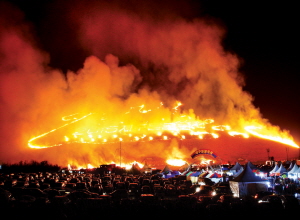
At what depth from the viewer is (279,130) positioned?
65.4m

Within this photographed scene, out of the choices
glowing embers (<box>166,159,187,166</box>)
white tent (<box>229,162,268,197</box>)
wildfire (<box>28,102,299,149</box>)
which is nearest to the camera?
white tent (<box>229,162,268,197</box>)

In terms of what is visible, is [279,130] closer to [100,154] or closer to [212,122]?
[212,122]

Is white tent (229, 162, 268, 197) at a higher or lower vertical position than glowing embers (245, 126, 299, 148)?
lower

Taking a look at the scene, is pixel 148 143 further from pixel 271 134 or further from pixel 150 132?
pixel 271 134

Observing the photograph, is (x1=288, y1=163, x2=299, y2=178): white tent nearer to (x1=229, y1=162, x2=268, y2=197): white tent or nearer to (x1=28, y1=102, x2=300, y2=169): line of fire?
(x1=229, y1=162, x2=268, y2=197): white tent

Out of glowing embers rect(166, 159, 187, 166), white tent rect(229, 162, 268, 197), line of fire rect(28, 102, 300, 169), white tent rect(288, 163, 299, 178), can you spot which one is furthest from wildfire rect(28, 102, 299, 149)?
white tent rect(229, 162, 268, 197)

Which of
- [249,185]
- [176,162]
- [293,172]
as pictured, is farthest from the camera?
[176,162]

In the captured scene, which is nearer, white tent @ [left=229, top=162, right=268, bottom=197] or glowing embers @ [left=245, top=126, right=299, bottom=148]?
white tent @ [left=229, top=162, right=268, bottom=197]

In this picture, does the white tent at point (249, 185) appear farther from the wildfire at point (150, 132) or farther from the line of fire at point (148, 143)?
the wildfire at point (150, 132)

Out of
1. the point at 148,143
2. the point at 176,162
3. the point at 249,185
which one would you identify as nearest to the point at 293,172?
the point at 249,185

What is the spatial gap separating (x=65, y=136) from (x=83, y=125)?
4391 mm

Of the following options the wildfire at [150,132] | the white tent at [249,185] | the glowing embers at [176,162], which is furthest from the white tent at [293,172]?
the wildfire at [150,132]

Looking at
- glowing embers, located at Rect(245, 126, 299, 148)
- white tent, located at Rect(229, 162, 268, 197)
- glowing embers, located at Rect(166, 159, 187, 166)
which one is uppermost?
glowing embers, located at Rect(245, 126, 299, 148)

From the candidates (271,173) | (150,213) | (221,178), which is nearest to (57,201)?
(150,213)
